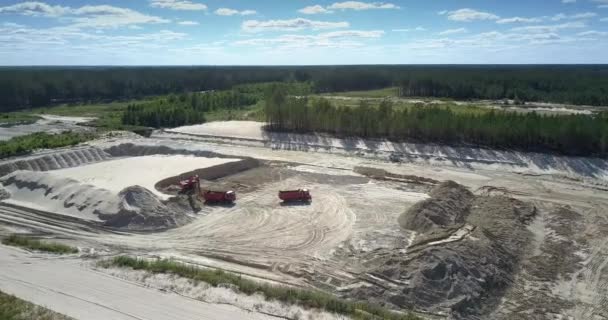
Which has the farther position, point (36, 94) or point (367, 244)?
point (36, 94)

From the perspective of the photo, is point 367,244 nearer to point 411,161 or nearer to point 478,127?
point 411,161

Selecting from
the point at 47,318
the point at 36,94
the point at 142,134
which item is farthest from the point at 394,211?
the point at 36,94

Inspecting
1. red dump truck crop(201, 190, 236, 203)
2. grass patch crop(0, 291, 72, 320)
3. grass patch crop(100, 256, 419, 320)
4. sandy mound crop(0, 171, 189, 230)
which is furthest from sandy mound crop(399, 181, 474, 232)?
grass patch crop(0, 291, 72, 320)

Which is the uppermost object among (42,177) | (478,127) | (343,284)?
(478,127)

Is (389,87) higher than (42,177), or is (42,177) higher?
(389,87)

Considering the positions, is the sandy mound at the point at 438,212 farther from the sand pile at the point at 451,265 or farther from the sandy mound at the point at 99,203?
the sandy mound at the point at 99,203
